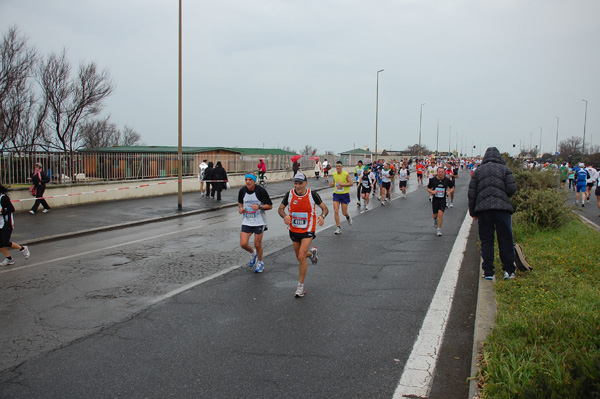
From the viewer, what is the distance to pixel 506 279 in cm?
667

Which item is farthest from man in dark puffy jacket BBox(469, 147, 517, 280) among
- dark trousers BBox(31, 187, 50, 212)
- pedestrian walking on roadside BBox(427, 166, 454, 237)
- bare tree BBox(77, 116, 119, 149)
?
bare tree BBox(77, 116, 119, 149)

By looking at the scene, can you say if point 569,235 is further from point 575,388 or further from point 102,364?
point 102,364

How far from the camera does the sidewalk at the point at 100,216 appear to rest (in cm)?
1256

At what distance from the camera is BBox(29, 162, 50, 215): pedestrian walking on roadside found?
52.1ft

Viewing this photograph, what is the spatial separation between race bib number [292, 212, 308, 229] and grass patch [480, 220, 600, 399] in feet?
8.90

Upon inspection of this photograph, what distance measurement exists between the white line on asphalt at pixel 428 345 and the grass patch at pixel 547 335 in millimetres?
485

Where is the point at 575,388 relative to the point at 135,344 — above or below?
above

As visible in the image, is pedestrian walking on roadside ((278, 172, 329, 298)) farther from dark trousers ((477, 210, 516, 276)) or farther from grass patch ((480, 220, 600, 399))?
grass patch ((480, 220, 600, 399))

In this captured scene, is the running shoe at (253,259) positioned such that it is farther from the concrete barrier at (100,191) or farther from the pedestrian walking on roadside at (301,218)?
the concrete barrier at (100,191)

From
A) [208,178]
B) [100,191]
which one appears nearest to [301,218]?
[100,191]

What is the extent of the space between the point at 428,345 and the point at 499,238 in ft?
9.27

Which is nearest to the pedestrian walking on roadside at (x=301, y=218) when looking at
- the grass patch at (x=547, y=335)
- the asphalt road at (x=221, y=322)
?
the asphalt road at (x=221, y=322)

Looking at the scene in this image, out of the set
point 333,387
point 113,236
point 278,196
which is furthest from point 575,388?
point 278,196

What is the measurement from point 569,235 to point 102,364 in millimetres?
8927
